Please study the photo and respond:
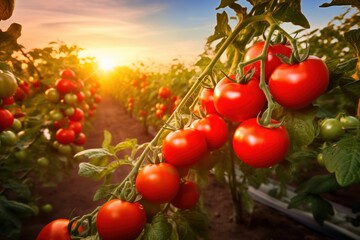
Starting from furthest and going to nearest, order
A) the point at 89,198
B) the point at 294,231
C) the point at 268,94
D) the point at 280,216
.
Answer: the point at 89,198, the point at 280,216, the point at 294,231, the point at 268,94

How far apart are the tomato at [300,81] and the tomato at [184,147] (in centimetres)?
27

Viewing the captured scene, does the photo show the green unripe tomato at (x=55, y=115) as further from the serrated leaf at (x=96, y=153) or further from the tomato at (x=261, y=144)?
the tomato at (x=261, y=144)

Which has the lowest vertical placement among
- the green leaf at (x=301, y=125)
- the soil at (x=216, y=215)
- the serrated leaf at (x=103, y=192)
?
the soil at (x=216, y=215)

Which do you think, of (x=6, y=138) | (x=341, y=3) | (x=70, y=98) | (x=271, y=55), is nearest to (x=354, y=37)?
(x=341, y=3)

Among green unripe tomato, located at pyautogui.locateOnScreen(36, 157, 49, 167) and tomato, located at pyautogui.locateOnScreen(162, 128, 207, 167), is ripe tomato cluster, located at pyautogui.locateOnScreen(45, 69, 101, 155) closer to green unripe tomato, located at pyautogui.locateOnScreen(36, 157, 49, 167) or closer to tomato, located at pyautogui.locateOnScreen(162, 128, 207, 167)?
green unripe tomato, located at pyautogui.locateOnScreen(36, 157, 49, 167)

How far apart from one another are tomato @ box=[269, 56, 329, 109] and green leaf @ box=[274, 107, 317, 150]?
8 cm

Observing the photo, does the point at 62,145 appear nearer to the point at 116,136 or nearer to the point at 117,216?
the point at 117,216

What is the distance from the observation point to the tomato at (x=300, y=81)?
67 cm

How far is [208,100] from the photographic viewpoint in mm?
957

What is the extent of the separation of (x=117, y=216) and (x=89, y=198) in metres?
3.85

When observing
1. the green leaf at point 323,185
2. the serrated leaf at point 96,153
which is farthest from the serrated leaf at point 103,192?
the green leaf at point 323,185

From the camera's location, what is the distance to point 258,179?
106 inches

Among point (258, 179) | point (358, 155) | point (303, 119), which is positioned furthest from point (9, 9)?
point (258, 179)

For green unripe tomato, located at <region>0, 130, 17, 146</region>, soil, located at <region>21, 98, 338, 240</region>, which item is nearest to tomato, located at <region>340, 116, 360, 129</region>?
soil, located at <region>21, 98, 338, 240</region>
